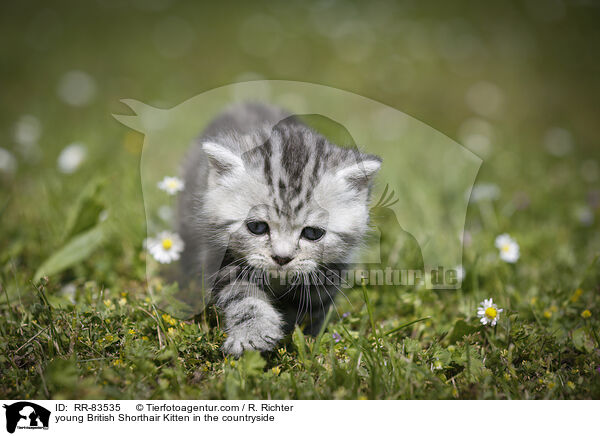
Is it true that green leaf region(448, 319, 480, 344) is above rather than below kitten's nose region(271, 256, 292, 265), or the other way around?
below

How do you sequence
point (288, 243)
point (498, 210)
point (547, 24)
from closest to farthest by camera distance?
point (288, 243)
point (498, 210)
point (547, 24)

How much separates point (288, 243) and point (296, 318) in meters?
0.45

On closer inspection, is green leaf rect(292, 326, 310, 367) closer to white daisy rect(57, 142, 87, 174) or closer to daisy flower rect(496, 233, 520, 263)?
daisy flower rect(496, 233, 520, 263)

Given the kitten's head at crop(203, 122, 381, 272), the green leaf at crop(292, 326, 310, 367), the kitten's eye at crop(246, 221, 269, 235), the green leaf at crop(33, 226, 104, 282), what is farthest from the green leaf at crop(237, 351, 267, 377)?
the green leaf at crop(33, 226, 104, 282)

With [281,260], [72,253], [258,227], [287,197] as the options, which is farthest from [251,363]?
[72,253]

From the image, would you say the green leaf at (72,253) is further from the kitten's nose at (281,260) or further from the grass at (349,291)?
the kitten's nose at (281,260)

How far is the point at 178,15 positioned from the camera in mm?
5809

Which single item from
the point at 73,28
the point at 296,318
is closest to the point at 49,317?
A: the point at 296,318

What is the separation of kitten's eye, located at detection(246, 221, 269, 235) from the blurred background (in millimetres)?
1193

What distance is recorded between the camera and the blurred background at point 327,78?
3.08m

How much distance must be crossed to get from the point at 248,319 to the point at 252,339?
0.08 metres

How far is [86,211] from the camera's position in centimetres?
232

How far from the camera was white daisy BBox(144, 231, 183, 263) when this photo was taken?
220 centimetres

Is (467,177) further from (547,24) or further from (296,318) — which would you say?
(547,24)
